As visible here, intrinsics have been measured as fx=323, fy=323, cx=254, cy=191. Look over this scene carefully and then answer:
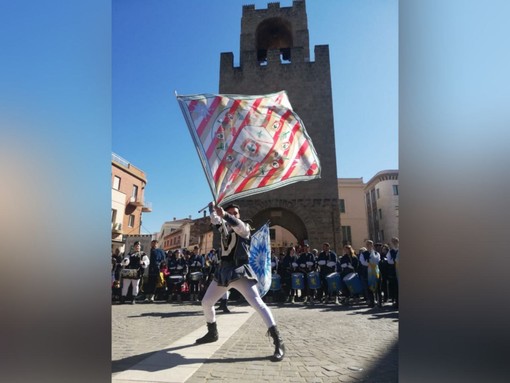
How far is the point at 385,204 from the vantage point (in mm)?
45500

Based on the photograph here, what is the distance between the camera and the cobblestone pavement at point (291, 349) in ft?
10.1

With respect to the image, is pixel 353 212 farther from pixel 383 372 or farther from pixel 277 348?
pixel 383 372

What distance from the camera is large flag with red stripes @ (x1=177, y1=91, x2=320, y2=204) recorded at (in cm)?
461

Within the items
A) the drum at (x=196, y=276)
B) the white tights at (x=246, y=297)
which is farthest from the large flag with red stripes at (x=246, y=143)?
the drum at (x=196, y=276)

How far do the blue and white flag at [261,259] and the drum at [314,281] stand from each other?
4534 mm

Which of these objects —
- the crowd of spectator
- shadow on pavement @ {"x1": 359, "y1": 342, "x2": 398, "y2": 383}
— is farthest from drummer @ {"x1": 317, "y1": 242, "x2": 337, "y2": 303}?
shadow on pavement @ {"x1": 359, "y1": 342, "x2": 398, "y2": 383}

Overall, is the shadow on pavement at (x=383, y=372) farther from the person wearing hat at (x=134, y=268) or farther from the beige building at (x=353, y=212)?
the beige building at (x=353, y=212)

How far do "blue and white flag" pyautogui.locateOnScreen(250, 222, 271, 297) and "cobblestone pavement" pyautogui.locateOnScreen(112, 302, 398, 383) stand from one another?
2.53 ft

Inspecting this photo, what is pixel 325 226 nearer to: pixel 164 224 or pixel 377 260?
pixel 377 260

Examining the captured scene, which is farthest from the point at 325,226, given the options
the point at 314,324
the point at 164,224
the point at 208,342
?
the point at 164,224

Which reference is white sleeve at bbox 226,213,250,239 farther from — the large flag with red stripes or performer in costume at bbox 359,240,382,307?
performer in costume at bbox 359,240,382,307

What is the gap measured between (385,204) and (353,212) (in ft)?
17.0
